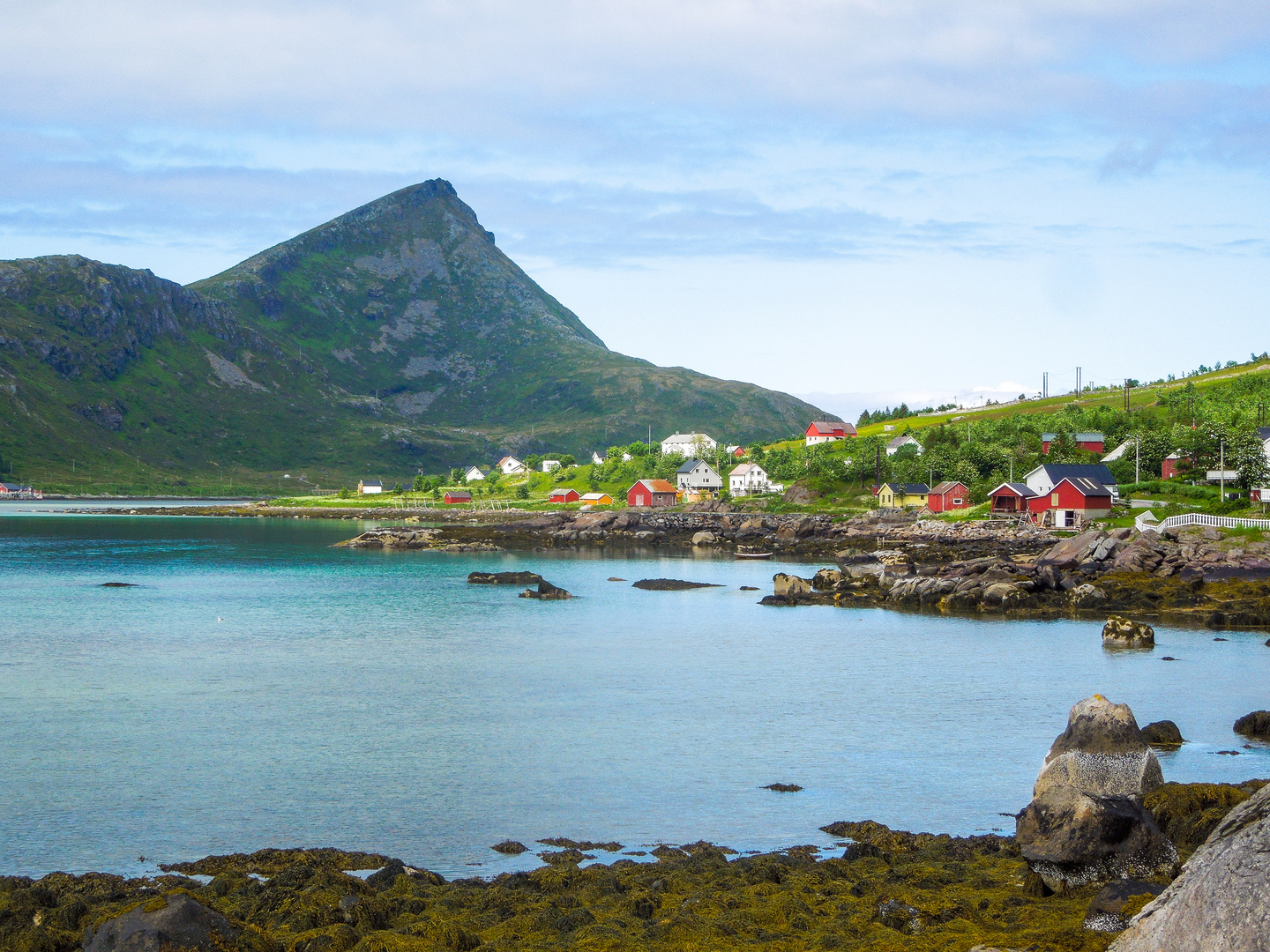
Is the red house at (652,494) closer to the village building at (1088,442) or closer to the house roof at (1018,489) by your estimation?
the village building at (1088,442)

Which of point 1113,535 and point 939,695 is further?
point 1113,535

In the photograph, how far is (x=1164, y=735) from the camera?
2609 centimetres

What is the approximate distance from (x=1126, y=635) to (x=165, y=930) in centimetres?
4089

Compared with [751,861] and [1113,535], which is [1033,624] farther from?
[751,861]

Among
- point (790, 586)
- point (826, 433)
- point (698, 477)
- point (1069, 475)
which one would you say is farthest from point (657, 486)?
point (790, 586)

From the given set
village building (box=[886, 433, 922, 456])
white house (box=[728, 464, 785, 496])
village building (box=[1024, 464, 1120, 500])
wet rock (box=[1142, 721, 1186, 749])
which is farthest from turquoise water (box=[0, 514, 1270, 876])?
white house (box=[728, 464, 785, 496])

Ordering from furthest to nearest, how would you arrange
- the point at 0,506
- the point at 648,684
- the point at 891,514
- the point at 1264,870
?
the point at 0,506
the point at 891,514
the point at 648,684
the point at 1264,870

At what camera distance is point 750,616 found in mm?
54625

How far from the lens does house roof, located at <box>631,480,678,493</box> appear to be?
15012 cm

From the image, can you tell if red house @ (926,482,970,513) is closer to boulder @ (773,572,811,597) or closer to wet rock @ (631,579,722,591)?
wet rock @ (631,579,722,591)

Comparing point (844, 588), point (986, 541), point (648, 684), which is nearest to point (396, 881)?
point (648, 684)

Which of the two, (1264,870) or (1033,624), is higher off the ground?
(1264,870)

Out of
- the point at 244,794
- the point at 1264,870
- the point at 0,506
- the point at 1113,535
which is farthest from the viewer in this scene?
the point at 0,506

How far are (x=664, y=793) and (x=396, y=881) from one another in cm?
792
